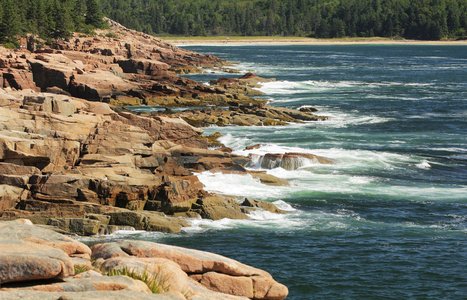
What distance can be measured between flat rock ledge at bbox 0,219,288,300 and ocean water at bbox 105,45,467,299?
209 inches

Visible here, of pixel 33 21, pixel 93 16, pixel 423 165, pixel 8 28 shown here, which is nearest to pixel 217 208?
pixel 423 165

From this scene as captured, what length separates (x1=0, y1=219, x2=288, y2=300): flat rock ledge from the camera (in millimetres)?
10375

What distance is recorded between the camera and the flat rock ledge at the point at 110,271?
10375 mm

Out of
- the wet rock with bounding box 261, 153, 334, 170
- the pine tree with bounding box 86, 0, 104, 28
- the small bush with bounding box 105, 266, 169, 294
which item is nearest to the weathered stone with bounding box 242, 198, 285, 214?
the wet rock with bounding box 261, 153, 334, 170

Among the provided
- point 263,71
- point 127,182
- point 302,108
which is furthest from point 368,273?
point 263,71

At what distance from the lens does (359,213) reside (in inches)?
1072

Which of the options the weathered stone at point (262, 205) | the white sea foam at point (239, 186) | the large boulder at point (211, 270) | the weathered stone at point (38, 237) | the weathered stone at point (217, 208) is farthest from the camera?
the white sea foam at point (239, 186)

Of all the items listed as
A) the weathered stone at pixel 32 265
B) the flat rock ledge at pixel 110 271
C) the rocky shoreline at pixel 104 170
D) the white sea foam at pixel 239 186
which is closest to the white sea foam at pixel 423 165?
the rocky shoreline at pixel 104 170

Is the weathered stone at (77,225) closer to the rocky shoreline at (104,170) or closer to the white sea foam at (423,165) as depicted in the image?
the rocky shoreline at (104,170)

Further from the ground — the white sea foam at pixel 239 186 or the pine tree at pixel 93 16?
the pine tree at pixel 93 16

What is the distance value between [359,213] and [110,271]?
17505 millimetres

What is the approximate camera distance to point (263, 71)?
343ft

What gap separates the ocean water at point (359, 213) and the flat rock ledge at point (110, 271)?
5298 millimetres

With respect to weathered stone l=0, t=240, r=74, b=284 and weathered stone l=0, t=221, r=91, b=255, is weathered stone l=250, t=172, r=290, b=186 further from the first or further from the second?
weathered stone l=0, t=240, r=74, b=284
